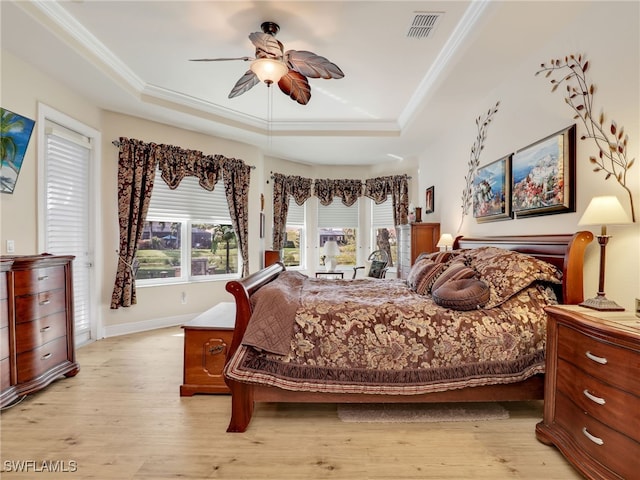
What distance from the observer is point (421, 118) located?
4027mm

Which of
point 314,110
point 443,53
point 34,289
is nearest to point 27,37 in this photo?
point 34,289

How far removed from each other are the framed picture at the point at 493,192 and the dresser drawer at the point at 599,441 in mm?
1767

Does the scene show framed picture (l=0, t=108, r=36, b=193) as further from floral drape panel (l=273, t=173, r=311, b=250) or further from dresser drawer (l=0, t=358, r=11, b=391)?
floral drape panel (l=273, t=173, r=311, b=250)

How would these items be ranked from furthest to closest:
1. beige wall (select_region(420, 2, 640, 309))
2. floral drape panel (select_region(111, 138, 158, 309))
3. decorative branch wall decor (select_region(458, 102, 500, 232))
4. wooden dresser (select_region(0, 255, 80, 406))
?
floral drape panel (select_region(111, 138, 158, 309)) → decorative branch wall decor (select_region(458, 102, 500, 232)) → wooden dresser (select_region(0, 255, 80, 406)) → beige wall (select_region(420, 2, 640, 309))

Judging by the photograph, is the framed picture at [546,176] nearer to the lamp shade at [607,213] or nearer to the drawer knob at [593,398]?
the lamp shade at [607,213]

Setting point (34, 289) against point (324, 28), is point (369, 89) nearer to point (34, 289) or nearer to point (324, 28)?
point (324, 28)

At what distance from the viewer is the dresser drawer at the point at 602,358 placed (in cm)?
136

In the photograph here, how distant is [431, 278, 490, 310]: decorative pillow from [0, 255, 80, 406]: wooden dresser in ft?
9.74

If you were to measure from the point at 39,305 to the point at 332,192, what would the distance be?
479 cm

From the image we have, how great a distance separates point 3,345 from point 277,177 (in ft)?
14.2

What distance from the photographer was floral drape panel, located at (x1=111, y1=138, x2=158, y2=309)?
4020 millimetres

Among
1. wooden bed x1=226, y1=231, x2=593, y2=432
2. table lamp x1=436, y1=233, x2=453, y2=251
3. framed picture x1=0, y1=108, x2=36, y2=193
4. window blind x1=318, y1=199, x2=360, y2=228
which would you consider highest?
framed picture x1=0, y1=108, x2=36, y2=193

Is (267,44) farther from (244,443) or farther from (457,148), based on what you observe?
(457,148)

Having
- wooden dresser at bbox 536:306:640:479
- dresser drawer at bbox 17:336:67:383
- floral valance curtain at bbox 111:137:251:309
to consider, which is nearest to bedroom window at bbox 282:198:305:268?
floral valance curtain at bbox 111:137:251:309
